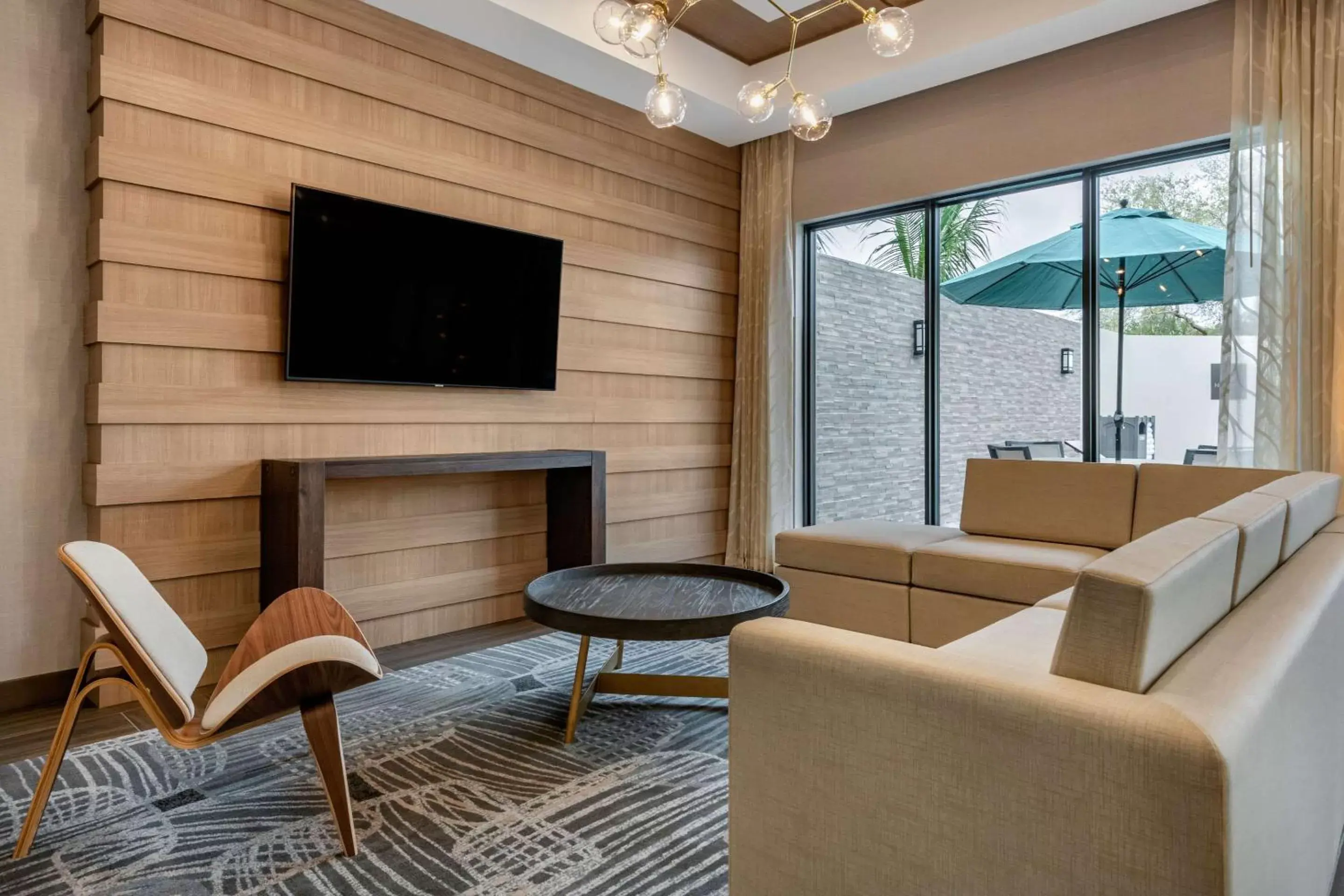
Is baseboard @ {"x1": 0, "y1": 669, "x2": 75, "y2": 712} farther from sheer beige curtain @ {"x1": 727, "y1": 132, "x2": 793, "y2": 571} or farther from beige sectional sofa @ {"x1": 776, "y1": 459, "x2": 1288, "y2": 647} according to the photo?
sheer beige curtain @ {"x1": 727, "y1": 132, "x2": 793, "y2": 571}

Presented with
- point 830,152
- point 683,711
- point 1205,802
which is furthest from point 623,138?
point 1205,802

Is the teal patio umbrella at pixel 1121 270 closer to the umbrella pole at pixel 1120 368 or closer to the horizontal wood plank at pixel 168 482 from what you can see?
the umbrella pole at pixel 1120 368

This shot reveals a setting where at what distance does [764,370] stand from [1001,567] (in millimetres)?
→ 2211

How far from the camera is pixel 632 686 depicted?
103 inches

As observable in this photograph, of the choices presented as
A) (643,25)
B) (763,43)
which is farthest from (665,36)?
(763,43)

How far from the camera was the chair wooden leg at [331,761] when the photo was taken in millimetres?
1776

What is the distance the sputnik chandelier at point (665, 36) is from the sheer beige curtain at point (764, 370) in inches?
83.6

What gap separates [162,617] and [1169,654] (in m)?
2.22

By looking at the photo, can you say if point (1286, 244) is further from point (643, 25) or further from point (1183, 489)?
A: point (643, 25)

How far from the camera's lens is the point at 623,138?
4.42 meters

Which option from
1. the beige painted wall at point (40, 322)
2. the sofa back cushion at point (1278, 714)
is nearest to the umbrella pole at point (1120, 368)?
the sofa back cushion at point (1278, 714)

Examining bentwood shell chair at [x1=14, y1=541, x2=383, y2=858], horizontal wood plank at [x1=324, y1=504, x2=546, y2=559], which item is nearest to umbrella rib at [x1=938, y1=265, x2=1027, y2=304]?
horizontal wood plank at [x1=324, y1=504, x2=546, y2=559]

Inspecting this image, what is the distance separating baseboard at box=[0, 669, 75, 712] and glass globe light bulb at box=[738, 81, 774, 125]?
9.90ft

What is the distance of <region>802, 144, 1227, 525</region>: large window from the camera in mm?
3740
